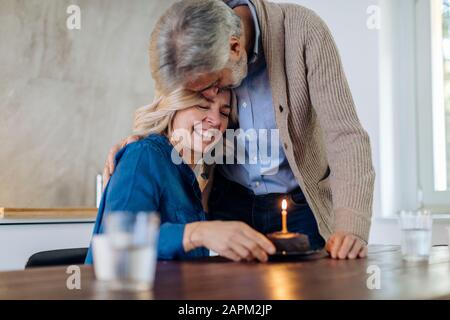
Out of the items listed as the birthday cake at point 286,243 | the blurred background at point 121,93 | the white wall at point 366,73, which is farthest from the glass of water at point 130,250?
the white wall at point 366,73

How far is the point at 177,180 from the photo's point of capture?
4.32ft

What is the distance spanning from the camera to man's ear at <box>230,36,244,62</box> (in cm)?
137

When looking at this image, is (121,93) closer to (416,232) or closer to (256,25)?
(256,25)

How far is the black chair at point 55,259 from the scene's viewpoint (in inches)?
71.5

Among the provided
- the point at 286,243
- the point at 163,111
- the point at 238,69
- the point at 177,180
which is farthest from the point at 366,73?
the point at 286,243

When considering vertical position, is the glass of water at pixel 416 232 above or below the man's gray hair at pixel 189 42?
below

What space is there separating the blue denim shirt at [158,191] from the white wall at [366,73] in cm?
132

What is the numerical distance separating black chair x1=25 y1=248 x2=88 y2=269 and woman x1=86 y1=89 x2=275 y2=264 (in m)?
0.62

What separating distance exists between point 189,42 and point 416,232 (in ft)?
2.06

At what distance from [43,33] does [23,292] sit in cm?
193

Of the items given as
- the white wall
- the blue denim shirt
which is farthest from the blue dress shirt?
the white wall

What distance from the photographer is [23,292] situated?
2.24 ft

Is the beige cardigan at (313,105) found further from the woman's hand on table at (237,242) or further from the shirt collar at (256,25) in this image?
the woman's hand on table at (237,242)
